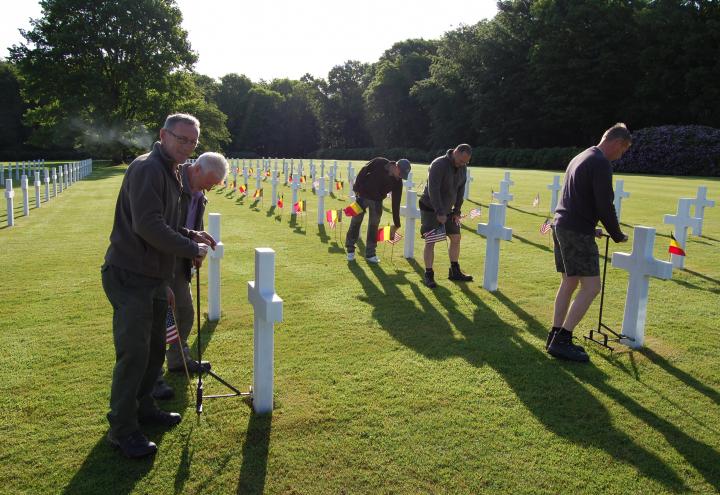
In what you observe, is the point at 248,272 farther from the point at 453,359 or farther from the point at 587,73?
the point at 587,73

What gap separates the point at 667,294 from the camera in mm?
7047

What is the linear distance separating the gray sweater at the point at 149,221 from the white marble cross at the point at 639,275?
3.89 meters

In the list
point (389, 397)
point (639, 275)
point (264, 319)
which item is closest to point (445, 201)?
point (639, 275)

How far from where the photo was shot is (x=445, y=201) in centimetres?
735

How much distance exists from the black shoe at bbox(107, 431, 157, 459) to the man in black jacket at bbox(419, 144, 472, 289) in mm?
4637

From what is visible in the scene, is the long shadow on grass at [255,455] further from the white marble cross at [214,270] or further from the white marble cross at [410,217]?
the white marble cross at [410,217]

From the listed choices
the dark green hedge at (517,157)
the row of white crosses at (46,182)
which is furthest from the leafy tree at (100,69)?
the dark green hedge at (517,157)

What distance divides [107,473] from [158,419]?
1.76ft

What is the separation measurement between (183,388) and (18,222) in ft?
36.2

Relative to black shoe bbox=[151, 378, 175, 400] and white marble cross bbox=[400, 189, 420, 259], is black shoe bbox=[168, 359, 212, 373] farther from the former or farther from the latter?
white marble cross bbox=[400, 189, 420, 259]

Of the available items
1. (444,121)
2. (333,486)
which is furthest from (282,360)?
(444,121)

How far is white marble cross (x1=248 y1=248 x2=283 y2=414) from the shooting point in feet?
11.3

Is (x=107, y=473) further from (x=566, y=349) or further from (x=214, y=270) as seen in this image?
(x=566, y=349)

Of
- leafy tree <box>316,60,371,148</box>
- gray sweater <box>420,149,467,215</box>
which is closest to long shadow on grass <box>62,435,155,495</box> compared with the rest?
gray sweater <box>420,149,467,215</box>
